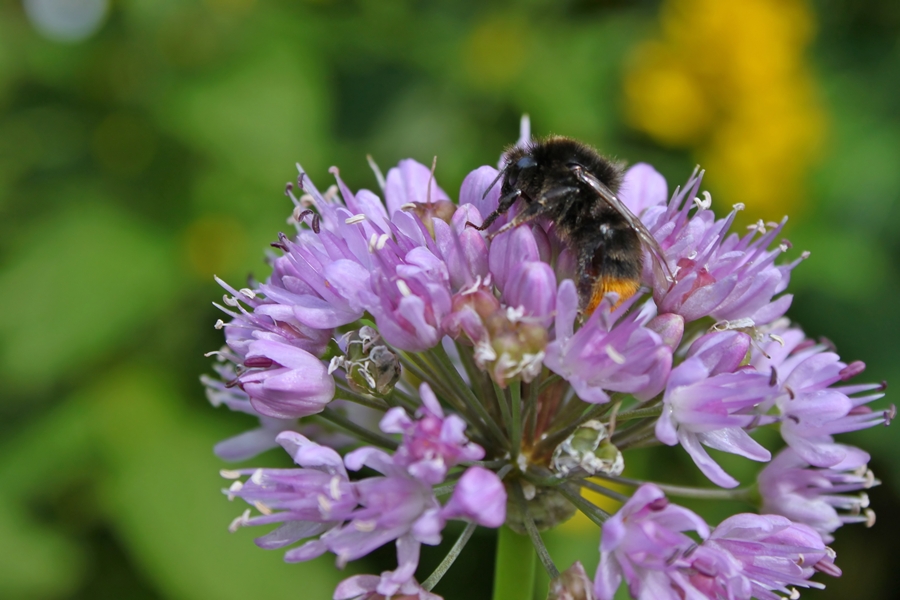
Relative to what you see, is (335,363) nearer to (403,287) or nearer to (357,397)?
(357,397)

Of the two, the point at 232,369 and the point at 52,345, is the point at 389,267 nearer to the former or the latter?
the point at 232,369

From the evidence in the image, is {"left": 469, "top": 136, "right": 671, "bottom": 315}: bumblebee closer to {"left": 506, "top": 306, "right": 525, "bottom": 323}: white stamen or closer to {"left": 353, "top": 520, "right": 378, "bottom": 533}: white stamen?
{"left": 506, "top": 306, "right": 525, "bottom": 323}: white stamen

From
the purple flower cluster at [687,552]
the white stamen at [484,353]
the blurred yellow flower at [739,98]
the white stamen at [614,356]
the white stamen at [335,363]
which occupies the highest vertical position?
the blurred yellow flower at [739,98]

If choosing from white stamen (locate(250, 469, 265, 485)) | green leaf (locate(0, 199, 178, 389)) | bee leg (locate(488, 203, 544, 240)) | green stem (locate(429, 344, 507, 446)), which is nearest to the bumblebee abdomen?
bee leg (locate(488, 203, 544, 240))

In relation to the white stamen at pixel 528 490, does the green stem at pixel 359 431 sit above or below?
above

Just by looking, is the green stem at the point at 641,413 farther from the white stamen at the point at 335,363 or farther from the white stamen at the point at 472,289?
the white stamen at the point at 335,363

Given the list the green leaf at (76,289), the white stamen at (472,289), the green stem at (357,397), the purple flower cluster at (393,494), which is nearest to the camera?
the purple flower cluster at (393,494)

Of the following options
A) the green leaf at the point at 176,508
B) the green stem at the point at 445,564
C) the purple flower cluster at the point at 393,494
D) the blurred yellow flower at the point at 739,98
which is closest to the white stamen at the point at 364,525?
the purple flower cluster at the point at 393,494
